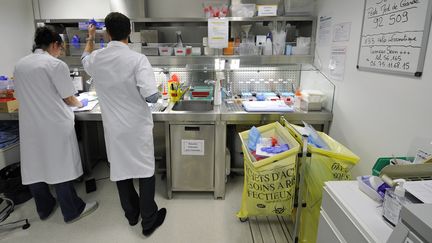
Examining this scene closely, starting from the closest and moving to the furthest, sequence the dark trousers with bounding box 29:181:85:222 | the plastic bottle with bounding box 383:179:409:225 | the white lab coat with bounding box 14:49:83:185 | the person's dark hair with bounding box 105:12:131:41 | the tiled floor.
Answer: the plastic bottle with bounding box 383:179:409:225, the person's dark hair with bounding box 105:12:131:41, the white lab coat with bounding box 14:49:83:185, the tiled floor, the dark trousers with bounding box 29:181:85:222

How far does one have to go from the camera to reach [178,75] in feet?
9.48

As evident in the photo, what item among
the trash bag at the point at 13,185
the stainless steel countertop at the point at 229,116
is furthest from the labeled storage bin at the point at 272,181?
the trash bag at the point at 13,185

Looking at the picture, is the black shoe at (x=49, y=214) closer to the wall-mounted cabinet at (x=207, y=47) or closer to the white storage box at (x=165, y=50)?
the wall-mounted cabinet at (x=207, y=47)

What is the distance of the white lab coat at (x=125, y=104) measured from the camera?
5.60ft

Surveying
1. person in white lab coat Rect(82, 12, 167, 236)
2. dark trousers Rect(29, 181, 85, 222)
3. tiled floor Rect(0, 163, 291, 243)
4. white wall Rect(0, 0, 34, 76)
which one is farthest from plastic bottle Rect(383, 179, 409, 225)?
white wall Rect(0, 0, 34, 76)

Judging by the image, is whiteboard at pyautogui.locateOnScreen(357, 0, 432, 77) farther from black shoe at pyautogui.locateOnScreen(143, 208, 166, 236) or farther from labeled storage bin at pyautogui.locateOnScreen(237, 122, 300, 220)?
black shoe at pyautogui.locateOnScreen(143, 208, 166, 236)

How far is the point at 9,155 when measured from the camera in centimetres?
242

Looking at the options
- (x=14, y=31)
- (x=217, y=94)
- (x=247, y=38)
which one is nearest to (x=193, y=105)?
(x=217, y=94)

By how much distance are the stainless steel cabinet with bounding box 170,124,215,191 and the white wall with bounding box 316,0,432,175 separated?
1.11m

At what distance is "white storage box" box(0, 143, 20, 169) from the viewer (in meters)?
2.36

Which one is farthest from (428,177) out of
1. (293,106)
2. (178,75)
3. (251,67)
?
(178,75)

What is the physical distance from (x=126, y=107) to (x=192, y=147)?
736mm

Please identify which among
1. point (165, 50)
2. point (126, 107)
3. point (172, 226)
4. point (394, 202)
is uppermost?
point (165, 50)

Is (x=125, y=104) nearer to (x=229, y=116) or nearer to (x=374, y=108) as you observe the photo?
(x=229, y=116)
